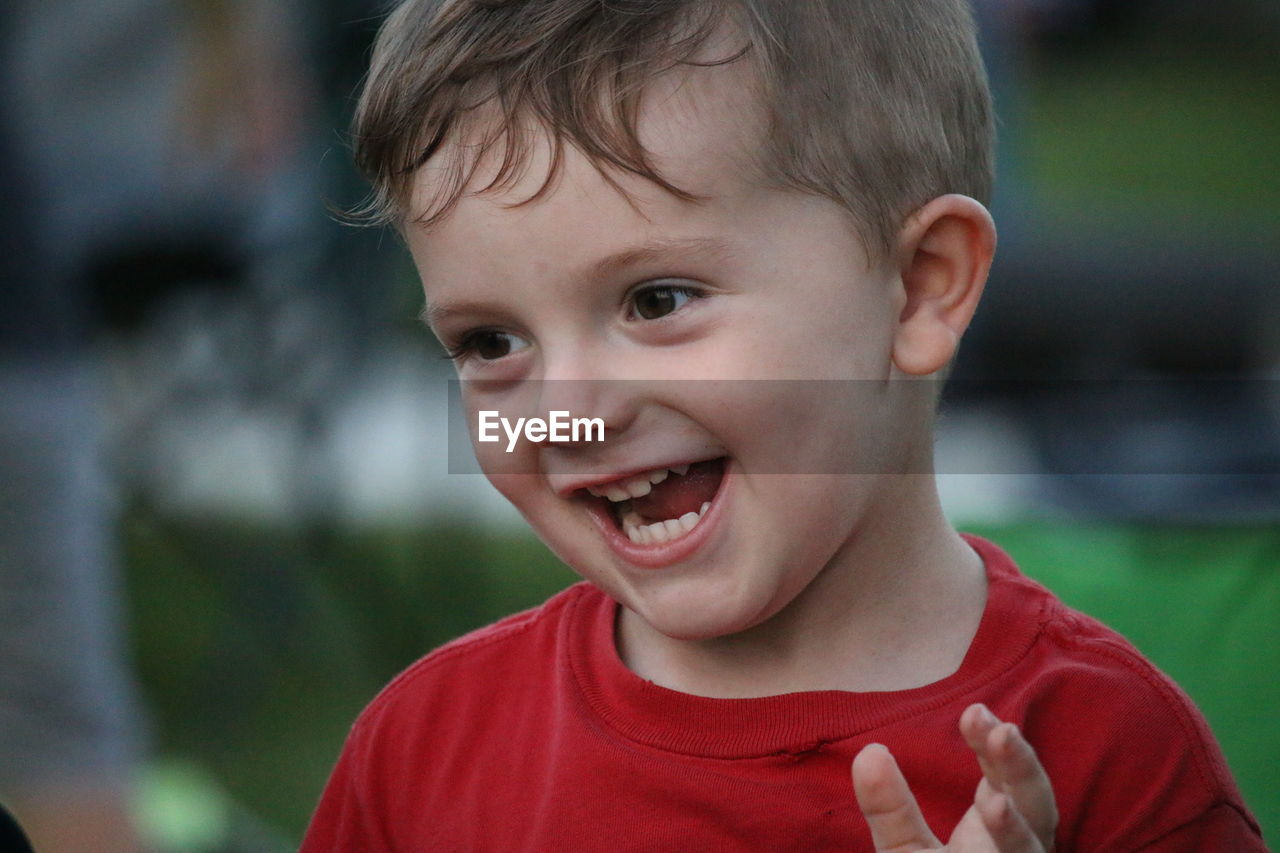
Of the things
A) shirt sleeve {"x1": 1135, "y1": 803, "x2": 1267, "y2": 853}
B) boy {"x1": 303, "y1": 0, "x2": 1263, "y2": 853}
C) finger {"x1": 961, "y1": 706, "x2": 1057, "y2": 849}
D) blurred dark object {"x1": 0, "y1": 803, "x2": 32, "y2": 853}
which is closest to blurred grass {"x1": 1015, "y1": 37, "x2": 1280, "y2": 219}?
boy {"x1": 303, "y1": 0, "x2": 1263, "y2": 853}

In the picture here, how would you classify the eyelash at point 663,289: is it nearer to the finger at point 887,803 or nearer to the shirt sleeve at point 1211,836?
the finger at point 887,803

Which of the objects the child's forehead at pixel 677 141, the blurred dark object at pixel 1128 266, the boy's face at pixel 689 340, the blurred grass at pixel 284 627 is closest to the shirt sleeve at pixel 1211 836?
the boy's face at pixel 689 340

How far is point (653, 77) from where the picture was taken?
820 mm

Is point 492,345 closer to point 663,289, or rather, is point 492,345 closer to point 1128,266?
point 663,289

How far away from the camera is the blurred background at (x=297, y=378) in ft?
6.03

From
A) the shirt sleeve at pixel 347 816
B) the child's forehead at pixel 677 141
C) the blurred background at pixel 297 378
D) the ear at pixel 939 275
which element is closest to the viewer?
the child's forehead at pixel 677 141

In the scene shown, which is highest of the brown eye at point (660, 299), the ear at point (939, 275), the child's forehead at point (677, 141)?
the child's forehead at point (677, 141)

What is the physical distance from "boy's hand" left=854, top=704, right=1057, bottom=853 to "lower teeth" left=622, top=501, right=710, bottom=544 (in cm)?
19

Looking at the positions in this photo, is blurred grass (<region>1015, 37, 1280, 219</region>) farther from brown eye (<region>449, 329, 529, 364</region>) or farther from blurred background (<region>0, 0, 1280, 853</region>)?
brown eye (<region>449, 329, 529, 364</region>)

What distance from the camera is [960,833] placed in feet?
2.44

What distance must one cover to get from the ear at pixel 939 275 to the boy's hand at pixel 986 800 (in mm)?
288

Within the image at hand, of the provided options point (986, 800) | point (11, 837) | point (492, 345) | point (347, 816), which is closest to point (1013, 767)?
point (986, 800)

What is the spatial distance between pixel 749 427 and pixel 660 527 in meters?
0.10

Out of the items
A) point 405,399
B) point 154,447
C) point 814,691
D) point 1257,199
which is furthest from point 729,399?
point 1257,199
